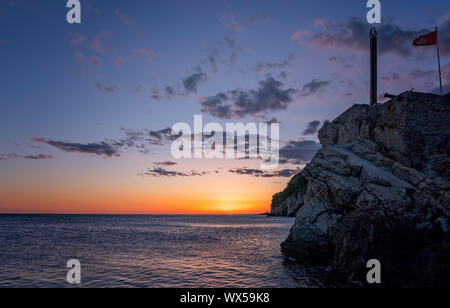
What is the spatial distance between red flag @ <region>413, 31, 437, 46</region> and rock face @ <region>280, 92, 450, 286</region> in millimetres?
6722

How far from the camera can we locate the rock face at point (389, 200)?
18.1 m

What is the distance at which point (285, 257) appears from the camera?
92.4 ft

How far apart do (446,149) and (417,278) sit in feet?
48.1

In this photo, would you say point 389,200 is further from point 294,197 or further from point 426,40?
point 294,197

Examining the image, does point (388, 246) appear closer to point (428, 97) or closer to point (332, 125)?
point (428, 97)

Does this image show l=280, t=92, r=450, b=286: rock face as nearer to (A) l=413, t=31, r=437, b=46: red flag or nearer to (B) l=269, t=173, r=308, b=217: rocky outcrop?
(A) l=413, t=31, r=437, b=46: red flag

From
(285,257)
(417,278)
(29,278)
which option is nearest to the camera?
(417,278)

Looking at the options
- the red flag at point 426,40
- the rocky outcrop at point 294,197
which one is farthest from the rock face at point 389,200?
the rocky outcrop at point 294,197

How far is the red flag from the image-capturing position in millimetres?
29094

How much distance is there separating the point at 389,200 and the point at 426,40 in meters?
18.6

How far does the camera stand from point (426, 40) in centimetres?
2936

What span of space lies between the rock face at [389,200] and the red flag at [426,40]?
6722 millimetres

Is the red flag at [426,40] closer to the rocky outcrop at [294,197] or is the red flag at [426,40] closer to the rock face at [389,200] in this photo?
the rock face at [389,200]

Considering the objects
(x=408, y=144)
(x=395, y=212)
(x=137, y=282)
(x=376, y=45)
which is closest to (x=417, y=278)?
(x=395, y=212)
